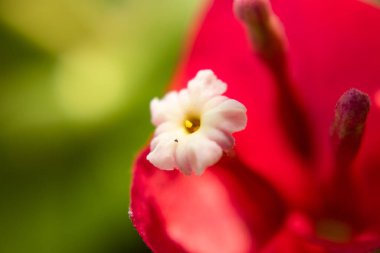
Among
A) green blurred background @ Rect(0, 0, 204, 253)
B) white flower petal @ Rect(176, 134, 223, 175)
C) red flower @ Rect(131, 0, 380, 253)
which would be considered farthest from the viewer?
green blurred background @ Rect(0, 0, 204, 253)

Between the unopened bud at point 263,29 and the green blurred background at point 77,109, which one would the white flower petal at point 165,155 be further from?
the green blurred background at point 77,109

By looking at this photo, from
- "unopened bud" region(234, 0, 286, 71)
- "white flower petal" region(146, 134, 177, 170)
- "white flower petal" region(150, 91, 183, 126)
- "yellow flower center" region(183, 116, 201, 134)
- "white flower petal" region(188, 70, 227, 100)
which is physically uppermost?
"unopened bud" region(234, 0, 286, 71)

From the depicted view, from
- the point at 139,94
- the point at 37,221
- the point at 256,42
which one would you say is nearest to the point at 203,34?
the point at 256,42

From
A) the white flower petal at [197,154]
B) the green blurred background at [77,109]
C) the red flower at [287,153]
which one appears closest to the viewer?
the white flower petal at [197,154]

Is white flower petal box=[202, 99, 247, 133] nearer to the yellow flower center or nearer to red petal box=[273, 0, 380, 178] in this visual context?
the yellow flower center

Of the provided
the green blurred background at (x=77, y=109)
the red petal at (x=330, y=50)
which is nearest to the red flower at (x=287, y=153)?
the red petal at (x=330, y=50)

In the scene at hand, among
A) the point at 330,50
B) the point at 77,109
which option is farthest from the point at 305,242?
the point at 77,109

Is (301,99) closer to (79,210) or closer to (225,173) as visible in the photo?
(225,173)

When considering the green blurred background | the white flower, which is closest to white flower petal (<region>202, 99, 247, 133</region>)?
the white flower
